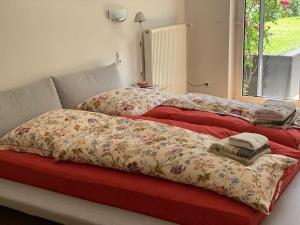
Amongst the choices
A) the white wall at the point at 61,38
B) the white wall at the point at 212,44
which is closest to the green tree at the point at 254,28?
the white wall at the point at 212,44

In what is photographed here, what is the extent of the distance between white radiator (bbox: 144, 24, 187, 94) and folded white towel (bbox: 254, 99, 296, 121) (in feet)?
5.19

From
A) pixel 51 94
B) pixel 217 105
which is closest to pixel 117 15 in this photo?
pixel 51 94

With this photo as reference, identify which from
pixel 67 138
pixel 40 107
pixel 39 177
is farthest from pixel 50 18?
pixel 39 177

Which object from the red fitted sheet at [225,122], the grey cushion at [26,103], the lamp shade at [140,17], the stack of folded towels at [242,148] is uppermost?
the lamp shade at [140,17]

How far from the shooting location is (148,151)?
2.04m

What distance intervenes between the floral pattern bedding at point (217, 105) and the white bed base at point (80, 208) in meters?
0.78

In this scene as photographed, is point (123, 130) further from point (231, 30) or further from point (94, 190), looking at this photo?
point (231, 30)

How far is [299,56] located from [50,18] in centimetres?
278

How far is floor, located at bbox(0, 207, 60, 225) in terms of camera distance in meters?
2.40

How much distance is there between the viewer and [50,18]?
301 cm

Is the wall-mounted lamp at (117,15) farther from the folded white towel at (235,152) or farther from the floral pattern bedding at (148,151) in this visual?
the folded white towel at (235,152)

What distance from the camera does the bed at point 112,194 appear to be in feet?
5.70

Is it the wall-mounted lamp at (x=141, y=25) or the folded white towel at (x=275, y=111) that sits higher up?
the wall-mounted lamp at (x=141, y=25)

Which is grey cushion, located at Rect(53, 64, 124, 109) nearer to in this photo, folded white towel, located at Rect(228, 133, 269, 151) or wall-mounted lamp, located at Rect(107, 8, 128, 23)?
wall-mounted lamp, located at Rect(107, 8, 128, 23)
